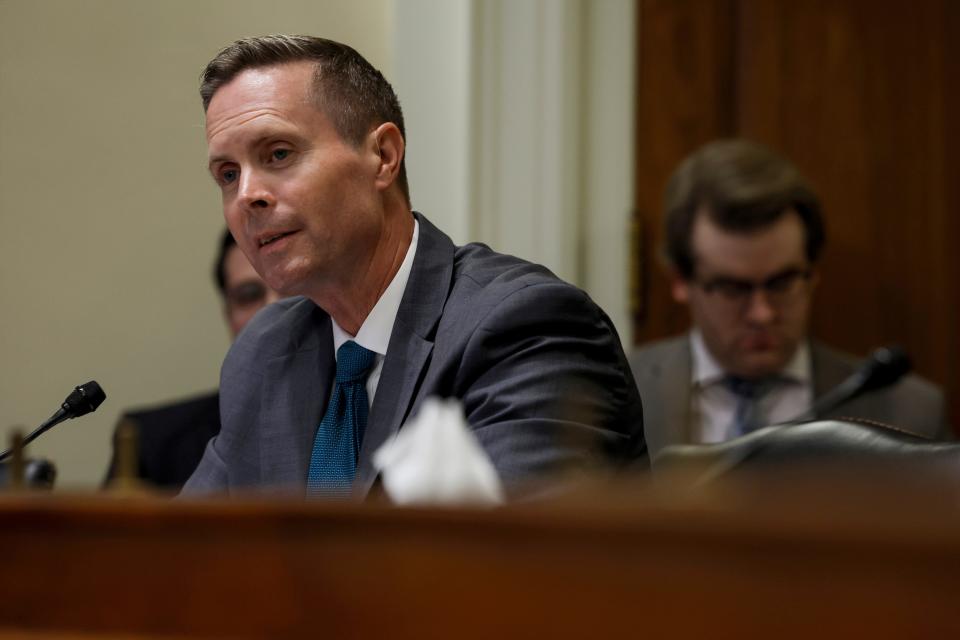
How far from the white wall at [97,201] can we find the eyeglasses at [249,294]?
0.43 feet

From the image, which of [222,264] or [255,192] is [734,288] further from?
[255,192]

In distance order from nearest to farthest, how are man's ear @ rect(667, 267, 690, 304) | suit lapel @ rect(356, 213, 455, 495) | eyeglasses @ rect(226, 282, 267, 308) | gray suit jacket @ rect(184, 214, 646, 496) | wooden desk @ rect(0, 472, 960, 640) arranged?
wooden desk @ rect(0, 472, 960, 640) < gray suit jacket @ rect(184, 214, 646, 496) < suit lapel @ rect(356, 213, 455, 495) < eyeglasses @ rect(226, 282, 267, 308) < man's ear @ rect(667, 267, 690, 304)

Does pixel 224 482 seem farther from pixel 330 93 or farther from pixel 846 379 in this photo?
pixel 846 379

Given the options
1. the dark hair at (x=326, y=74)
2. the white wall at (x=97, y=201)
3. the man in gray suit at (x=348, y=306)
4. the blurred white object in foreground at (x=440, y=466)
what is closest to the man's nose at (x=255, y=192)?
the man in gray suit at (x=348, y=306)

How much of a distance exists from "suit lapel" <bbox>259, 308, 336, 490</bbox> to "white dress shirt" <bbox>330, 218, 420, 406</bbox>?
28 millimetres

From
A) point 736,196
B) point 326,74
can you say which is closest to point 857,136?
point 736,196

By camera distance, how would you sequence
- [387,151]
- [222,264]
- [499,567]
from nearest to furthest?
[499,567]
[387,151]
[222,264]

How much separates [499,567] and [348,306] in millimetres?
1062

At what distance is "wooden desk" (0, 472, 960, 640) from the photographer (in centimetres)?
58

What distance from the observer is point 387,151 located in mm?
1739

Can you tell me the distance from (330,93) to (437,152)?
44.0 inches

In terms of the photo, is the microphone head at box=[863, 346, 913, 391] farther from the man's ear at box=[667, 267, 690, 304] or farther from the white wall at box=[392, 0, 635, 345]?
the white wall at box=[392, 0, 635, 345]

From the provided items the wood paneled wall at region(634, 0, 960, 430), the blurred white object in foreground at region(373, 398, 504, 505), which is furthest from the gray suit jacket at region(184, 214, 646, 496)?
the wood paneled wall at region(634, 0, 960, 430)

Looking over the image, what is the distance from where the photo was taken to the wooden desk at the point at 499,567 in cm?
58
